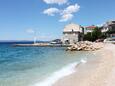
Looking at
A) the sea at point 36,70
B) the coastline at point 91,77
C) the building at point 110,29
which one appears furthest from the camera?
the building at point 110,29

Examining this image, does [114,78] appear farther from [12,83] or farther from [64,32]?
[64,32]

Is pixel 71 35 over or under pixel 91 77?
over

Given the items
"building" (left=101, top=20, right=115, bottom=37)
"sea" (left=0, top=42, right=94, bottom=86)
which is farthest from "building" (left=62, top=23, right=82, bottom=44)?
"sea" (left=0, top=42, right=94, bottom=86)

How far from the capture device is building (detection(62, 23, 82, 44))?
11575 cm

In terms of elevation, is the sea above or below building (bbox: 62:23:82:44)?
below

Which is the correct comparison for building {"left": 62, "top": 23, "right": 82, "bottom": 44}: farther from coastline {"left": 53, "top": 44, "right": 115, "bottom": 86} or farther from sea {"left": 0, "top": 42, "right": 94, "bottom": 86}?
coastline {"left": 53, "top": 44, "right": 115, "bottom": 86}

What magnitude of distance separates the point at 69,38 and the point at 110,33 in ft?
56.3

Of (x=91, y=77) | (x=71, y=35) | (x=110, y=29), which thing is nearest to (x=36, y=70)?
(x=91, y=77)

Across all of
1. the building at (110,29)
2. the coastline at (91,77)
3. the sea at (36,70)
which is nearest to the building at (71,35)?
the building at (110,29)

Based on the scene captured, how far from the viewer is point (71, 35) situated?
118062 mm

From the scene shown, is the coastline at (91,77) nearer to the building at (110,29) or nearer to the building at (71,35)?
the building at (110,29)

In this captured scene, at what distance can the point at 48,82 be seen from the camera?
16.4 meters

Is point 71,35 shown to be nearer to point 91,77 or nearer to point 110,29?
point 110,29

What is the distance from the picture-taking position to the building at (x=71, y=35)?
116m
